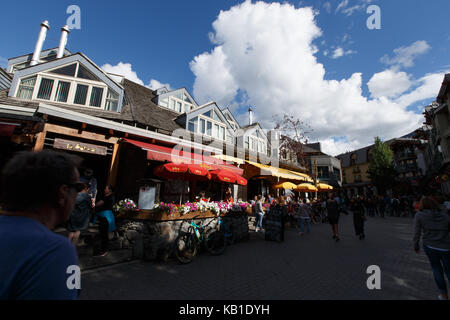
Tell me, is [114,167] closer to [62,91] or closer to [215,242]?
[215,242]

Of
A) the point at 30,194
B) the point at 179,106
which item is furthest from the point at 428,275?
the point at 179,106

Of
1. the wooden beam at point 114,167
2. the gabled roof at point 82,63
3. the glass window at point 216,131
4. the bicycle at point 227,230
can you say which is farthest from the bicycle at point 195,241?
the glass window at point 216,131

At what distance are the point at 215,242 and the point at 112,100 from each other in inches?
381

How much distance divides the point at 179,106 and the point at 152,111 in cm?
379

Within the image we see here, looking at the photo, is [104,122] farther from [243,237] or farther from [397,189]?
[397,189]

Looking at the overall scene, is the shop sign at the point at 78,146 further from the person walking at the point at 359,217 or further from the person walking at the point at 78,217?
the person walking at the point at 359,217

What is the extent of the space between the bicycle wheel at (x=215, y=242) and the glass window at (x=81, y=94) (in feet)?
31.8

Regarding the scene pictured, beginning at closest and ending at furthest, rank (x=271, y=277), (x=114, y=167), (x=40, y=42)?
(x=271, y=277) < (x=114, y=167) < (x=40, y=42)

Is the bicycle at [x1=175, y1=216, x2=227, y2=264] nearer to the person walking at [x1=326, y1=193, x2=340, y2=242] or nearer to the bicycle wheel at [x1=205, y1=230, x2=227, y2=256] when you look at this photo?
the bicycle wheel at [x1=205, y1=230, x2=227, y2=256]

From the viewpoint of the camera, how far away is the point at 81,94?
35.0ft

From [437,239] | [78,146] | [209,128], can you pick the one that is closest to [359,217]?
[437,239]

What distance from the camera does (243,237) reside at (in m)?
8.64

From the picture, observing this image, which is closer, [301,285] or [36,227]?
[36,227]

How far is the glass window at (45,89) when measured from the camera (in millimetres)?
10055
